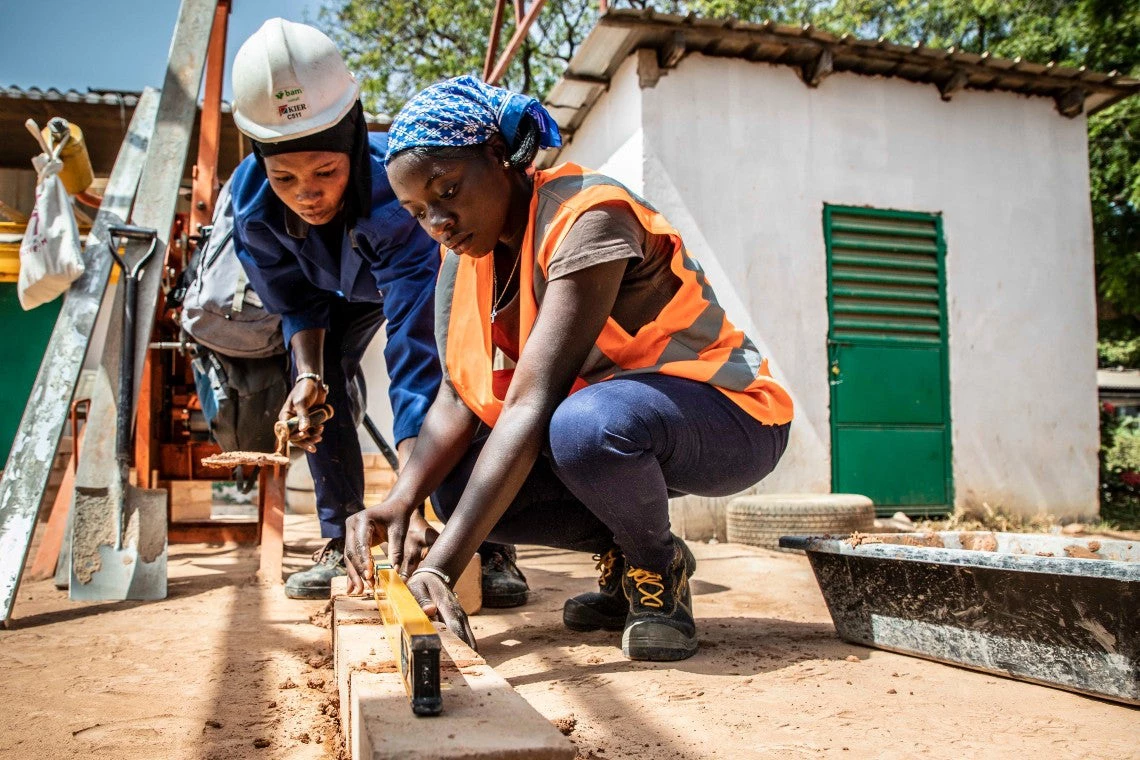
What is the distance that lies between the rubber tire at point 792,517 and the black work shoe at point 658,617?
2589mm

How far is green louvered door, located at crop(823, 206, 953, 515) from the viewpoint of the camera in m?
5.94

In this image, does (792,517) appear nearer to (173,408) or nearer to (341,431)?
(341,431)

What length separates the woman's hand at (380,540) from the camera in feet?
6.13

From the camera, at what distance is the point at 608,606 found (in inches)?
91.2

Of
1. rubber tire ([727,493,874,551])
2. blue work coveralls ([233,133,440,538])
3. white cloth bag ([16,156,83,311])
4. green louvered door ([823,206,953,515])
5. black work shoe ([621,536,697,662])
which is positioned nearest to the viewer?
black work shoe ([621,536,697,662])

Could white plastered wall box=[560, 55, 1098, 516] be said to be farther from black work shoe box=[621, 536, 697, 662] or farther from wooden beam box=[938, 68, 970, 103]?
black work shoe box=[621, 536, 697, 662]

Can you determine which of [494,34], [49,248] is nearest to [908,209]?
[494,34]

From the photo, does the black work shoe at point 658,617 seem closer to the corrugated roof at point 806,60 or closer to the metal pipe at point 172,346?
the metal pipe at point 172,346

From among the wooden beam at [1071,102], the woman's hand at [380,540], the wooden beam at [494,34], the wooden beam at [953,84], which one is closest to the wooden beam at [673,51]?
the wooden beam at [494,34]

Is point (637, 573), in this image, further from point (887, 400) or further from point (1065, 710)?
point (887, 400)

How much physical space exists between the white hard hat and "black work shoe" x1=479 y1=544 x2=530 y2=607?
1.41m

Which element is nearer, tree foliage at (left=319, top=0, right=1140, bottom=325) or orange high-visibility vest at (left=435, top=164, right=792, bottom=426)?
orange high-visibility vest at (left=435, top=164, right=792, bottom=426)

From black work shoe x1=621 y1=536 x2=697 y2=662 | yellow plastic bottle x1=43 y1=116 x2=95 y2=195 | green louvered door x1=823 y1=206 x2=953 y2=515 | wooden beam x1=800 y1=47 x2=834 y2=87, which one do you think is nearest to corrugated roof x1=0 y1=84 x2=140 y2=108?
yellow plastic bottle x1=43 y1=116 x2=95 y2=195

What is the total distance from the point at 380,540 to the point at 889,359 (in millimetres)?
4915
